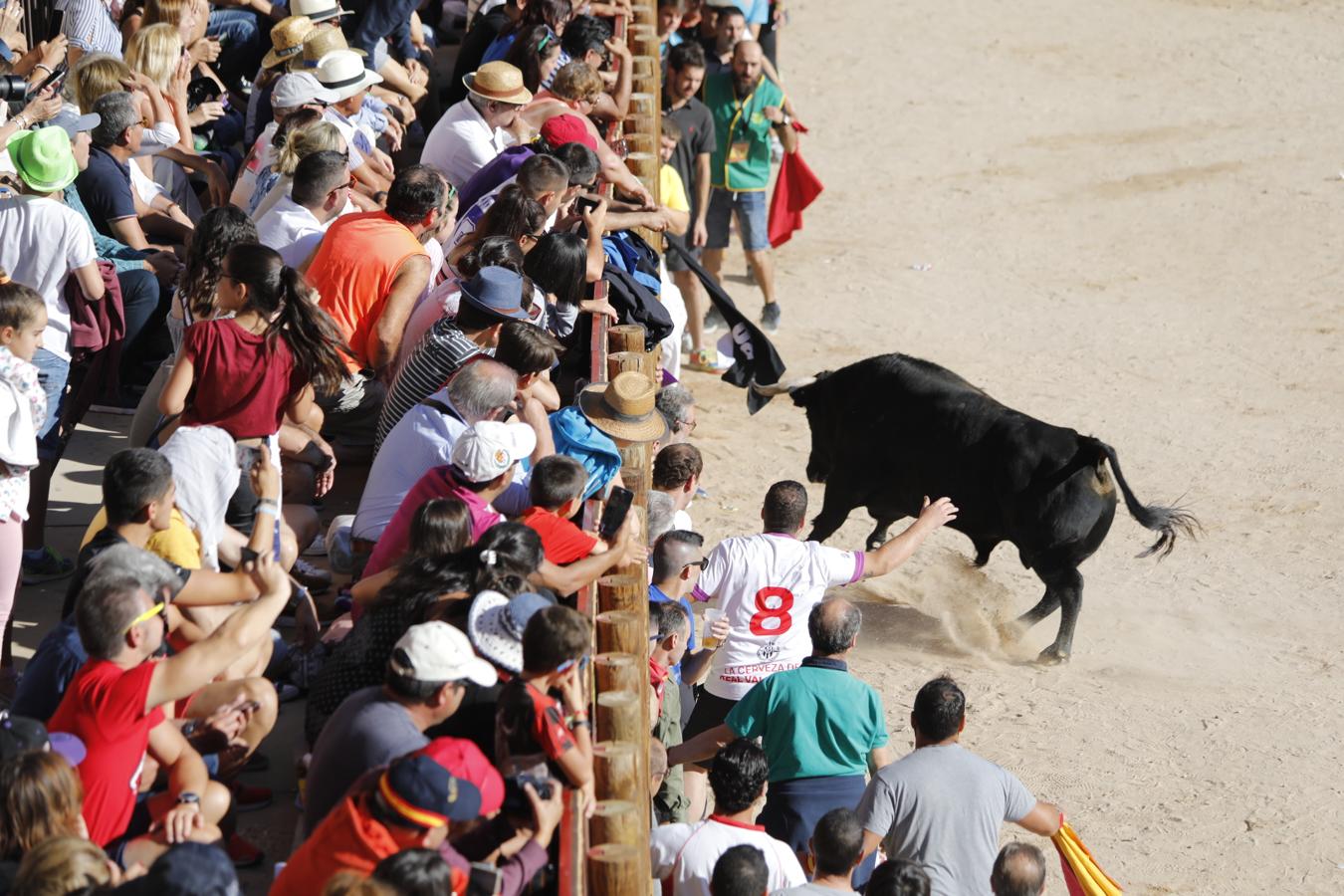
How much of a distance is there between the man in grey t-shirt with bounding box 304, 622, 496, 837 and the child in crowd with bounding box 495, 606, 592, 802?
12 centimetres

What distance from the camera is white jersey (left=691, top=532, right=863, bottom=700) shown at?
7039mm

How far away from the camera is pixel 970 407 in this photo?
31.7 ft

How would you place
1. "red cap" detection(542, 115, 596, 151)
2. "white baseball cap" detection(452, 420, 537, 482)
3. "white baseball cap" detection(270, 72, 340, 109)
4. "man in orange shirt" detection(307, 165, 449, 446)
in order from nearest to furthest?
"white baseball cap" detection(452, 420, 537, 482) → "man in orange shirt" detection(307, 165, 449, 446) → "white baseball cap" detection(270, 72, 340, 109) → "red cap" detection(542, 115, 596, 151)

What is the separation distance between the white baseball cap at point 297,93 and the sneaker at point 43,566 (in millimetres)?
2880

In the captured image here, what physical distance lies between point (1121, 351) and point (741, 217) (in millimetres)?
3598

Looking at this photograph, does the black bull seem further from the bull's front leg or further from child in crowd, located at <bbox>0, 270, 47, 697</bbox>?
child in crowd, located at <bbox>0, 270, 47, 697</bbox>

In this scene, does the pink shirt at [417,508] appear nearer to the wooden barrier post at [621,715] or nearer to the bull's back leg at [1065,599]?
the wooden barrier post at [621,715]

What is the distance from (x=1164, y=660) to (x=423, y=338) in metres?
5.11

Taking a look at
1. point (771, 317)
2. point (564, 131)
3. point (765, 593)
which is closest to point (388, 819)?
point (765, 593)

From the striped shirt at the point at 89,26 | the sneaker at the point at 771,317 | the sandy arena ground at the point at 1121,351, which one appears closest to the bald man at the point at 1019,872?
the sandy arena ground at the point at 1121,351

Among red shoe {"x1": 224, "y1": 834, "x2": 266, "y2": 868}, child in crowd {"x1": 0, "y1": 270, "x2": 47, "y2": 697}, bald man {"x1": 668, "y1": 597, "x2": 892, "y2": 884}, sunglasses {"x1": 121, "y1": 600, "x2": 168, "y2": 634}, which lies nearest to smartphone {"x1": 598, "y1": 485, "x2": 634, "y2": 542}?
bald man {"x1": 668, "y1": 597, "x2": 892, "y2": 884}

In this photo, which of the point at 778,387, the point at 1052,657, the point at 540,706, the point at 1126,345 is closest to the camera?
the point at 540,706

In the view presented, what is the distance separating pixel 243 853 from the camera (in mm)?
5086

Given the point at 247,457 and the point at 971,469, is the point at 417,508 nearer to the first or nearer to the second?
the point at 247,457
